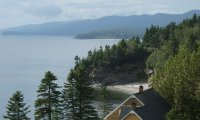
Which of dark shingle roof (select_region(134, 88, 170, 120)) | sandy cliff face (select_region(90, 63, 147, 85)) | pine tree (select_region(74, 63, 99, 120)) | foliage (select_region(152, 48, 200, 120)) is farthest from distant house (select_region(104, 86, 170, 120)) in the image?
sandy cliff face (select_region(90, 63, 147, 85))

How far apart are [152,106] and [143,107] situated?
7.61 feet

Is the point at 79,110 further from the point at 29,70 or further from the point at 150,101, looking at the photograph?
the point at 29,70

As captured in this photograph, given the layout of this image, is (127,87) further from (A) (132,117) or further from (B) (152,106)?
(A) (132,117)

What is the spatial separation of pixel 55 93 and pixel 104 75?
A: 10074cm

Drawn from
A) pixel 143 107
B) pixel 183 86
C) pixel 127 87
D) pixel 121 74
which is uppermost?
pixel 183 86

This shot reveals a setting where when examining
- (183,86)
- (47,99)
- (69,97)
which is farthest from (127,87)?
(47,99)

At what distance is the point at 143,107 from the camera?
153 ft

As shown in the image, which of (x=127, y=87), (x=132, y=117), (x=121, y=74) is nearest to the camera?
(x=132, y=117)

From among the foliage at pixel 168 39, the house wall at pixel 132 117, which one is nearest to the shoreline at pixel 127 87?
the foliage at pixel 168 39

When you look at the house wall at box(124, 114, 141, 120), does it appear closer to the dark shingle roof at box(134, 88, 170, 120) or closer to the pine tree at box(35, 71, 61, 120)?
the dark shingle roof at box(134, 88, 170, 120)

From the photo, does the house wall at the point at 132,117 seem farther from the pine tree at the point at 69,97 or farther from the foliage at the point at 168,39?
the foliage at the point at 168,39

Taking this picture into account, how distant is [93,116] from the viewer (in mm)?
51562

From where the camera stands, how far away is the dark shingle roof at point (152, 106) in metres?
46.1

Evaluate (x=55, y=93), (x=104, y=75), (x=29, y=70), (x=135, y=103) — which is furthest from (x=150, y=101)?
(x=29, y=70)
